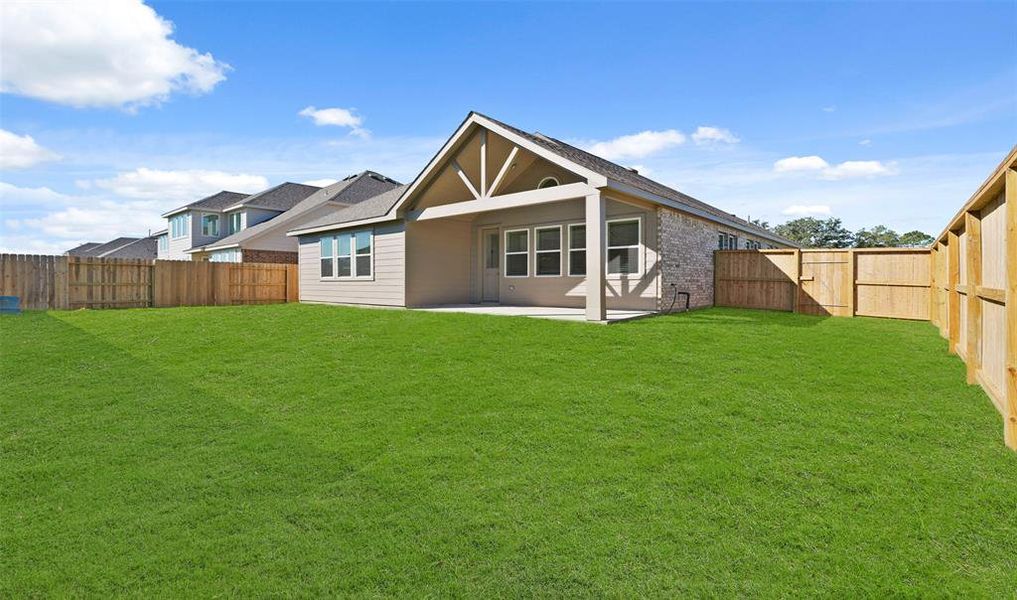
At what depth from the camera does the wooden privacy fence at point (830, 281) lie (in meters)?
11.8

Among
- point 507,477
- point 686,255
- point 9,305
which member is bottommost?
point 507,477

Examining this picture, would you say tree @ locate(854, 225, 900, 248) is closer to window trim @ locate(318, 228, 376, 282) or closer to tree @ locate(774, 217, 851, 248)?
tree @ locate(774, 217, 851, 248)

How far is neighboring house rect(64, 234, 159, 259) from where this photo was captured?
42.1 meters

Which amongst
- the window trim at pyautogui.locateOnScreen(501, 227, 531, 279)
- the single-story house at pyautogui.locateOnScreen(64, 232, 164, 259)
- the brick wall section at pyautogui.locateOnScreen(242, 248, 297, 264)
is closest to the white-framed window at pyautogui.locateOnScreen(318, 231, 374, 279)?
the window trim at pyautogui.locateOnScreen(501, 227, 531, 279)

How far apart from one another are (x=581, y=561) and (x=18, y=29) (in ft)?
38.1

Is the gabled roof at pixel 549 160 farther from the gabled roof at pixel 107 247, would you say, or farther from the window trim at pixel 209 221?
the gabled roof at pixel 107 247

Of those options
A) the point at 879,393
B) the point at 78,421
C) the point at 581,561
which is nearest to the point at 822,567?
the point at 581,561

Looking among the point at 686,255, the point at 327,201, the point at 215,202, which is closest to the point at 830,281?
the point at 686,255

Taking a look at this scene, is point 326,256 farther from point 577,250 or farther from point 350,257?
point 577,250

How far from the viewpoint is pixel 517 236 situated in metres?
14.8

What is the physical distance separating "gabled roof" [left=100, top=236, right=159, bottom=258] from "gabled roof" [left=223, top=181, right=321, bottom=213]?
63.7ft

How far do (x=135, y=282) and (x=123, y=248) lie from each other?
34465 millimetres

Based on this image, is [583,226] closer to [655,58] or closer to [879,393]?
[655,58]

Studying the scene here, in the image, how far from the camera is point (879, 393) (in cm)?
528
